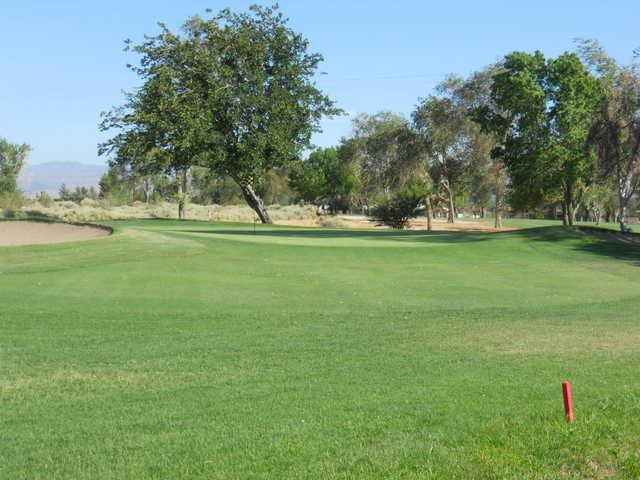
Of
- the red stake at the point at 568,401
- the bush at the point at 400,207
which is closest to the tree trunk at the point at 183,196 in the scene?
the bush at the point at 400,207

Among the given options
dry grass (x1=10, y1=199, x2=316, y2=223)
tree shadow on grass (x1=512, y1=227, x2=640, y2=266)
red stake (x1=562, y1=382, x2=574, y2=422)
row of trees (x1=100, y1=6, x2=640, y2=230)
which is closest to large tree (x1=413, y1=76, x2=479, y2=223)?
row of trees (x1=100, y1=6, x2=640, y2=230)

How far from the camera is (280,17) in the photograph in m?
50.2

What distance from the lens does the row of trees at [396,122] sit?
120 feet

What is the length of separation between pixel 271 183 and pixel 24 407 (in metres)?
106

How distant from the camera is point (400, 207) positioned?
62.8 m

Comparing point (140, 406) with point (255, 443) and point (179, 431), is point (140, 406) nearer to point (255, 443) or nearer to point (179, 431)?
point (179, 431)

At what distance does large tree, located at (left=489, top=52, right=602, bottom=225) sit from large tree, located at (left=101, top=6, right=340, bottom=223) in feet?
53.1

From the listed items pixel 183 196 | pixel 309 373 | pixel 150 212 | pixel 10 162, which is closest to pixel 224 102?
pixel 183 196

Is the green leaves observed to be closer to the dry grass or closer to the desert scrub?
the desert scrub

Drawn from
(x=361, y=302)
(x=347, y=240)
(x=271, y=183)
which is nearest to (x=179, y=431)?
(x=361, y=302)

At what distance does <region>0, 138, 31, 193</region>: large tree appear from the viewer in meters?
95.4

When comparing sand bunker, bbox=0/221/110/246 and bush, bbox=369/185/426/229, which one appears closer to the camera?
sand bunker, bbox=0/221/110/246

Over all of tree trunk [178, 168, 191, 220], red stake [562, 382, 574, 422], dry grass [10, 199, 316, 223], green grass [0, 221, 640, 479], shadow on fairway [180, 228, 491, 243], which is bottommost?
green grass [0, 221, 640, 479]

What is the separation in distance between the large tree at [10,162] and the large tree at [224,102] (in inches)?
2080
